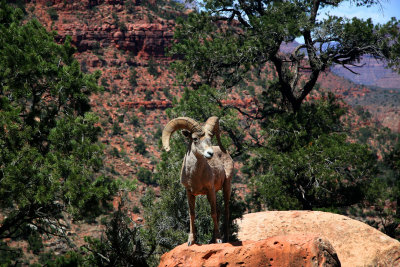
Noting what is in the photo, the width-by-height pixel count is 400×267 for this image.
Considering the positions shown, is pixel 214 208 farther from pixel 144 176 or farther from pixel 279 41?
pixel 144 176

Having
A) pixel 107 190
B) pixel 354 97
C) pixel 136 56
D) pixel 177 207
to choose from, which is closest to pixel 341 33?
pixel 177 207

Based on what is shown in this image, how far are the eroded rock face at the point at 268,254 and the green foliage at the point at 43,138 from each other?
16.2 feet

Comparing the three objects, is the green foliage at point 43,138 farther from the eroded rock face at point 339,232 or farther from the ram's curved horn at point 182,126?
the ram's curved horn at point 182,126

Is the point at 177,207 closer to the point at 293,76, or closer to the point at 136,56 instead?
the point at 293,76

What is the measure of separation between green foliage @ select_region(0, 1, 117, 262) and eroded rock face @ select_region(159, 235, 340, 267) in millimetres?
4949

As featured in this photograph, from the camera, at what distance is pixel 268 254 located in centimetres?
740

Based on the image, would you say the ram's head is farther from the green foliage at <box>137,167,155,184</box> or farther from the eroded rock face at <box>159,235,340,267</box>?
the green foliage at <box>137,167,155,184</box>

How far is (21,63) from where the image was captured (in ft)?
42.2

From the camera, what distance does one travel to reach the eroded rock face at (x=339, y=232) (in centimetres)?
1048

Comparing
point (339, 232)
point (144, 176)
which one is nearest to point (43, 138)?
point (339, 232)

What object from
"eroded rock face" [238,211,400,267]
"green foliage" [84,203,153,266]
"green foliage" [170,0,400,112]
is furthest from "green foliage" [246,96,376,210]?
"green foliage" [84,203,153,266]

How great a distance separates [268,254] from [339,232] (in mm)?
4784

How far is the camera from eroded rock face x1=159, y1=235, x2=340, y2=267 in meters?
7.12

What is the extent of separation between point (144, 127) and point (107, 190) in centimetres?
4500
